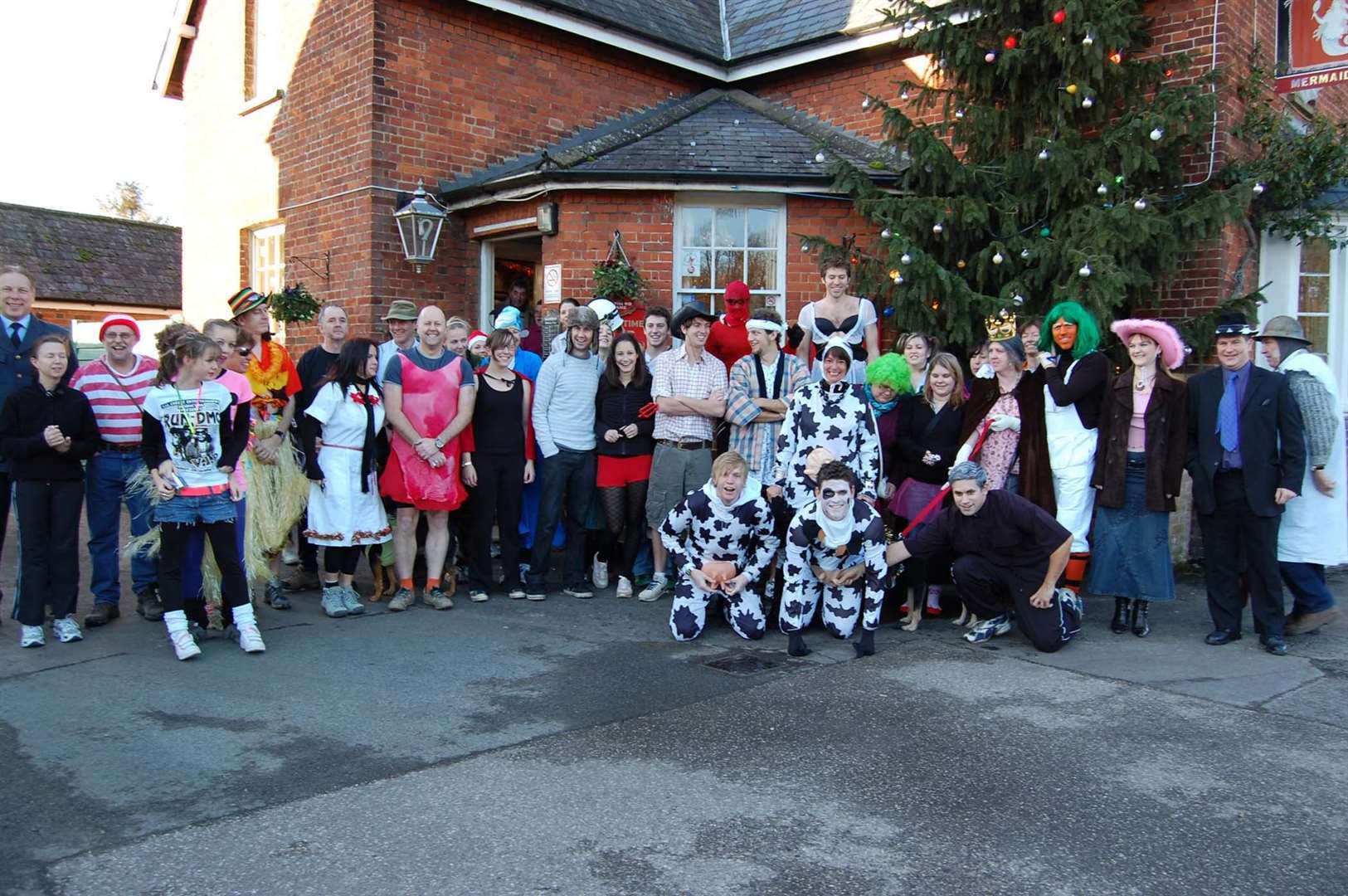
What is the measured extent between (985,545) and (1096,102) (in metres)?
4.64

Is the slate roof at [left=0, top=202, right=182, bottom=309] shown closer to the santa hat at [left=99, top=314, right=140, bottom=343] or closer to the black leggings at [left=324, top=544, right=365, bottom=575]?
the santa hat at [left=99, top=314, right=140, bottom=343]

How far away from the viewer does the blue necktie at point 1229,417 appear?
602 centimetres

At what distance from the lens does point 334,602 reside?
6523 millimetres

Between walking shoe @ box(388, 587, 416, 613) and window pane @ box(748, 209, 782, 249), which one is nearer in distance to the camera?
walking shoe @ box(388, 587, 416, 613)

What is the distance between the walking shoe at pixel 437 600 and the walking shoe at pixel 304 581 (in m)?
1.04

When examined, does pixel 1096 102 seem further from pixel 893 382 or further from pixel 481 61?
pixel 481 61

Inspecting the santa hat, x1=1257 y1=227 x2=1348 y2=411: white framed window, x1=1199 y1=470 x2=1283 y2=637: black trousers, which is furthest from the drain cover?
x1=1257 y1=227 x2=1348 y2=411: white framed window

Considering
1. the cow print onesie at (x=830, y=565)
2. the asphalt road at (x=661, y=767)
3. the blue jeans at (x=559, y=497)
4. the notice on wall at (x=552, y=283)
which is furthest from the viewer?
the notice on wall at (x=552, y=283)

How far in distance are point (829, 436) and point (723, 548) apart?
102 centimetres

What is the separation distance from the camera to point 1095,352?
6465 millimetres

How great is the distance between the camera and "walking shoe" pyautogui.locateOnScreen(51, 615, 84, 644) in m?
5.77

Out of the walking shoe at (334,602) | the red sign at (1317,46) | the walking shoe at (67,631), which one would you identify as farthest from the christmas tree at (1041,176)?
the walking shoe at (67,631)

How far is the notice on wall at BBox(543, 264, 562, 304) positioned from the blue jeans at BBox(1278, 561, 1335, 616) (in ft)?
22.3

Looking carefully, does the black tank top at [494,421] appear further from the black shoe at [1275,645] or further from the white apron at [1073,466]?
the black shoe at [1275,645]
